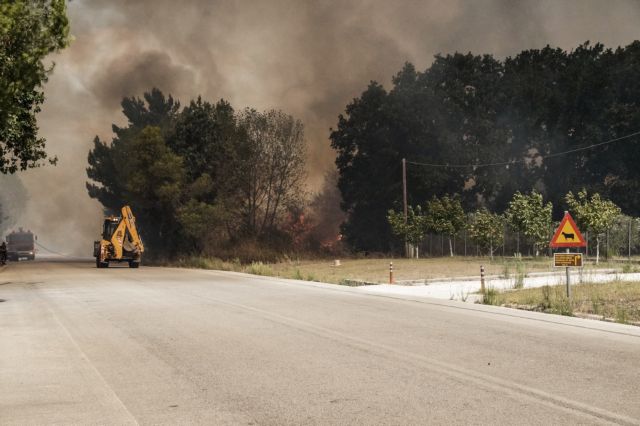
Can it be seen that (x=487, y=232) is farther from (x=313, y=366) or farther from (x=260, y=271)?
(x=313, y=366)

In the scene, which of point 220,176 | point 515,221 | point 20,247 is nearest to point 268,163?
point 220,176

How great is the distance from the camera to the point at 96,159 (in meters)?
79.1

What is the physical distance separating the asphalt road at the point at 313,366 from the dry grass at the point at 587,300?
1.08 m

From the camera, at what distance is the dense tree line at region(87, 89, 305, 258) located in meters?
52.2

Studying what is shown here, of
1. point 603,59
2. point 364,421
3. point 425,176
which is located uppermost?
point 603,59

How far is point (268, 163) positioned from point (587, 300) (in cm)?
3843

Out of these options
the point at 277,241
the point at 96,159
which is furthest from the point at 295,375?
the point at 96,159

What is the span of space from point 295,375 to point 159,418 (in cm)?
233

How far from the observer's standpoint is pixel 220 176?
5416cm

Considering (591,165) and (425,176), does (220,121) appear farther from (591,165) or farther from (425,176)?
(591,165)

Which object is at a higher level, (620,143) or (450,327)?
(620,143)

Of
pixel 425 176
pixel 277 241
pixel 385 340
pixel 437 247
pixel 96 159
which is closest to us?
pixel 385 340

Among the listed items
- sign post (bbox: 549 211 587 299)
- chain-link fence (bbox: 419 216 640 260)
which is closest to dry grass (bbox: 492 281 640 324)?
sign post (bbox: 549 211 587 299)

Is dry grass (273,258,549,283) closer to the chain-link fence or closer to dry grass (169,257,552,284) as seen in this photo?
dry grass (169,257,552,284)
